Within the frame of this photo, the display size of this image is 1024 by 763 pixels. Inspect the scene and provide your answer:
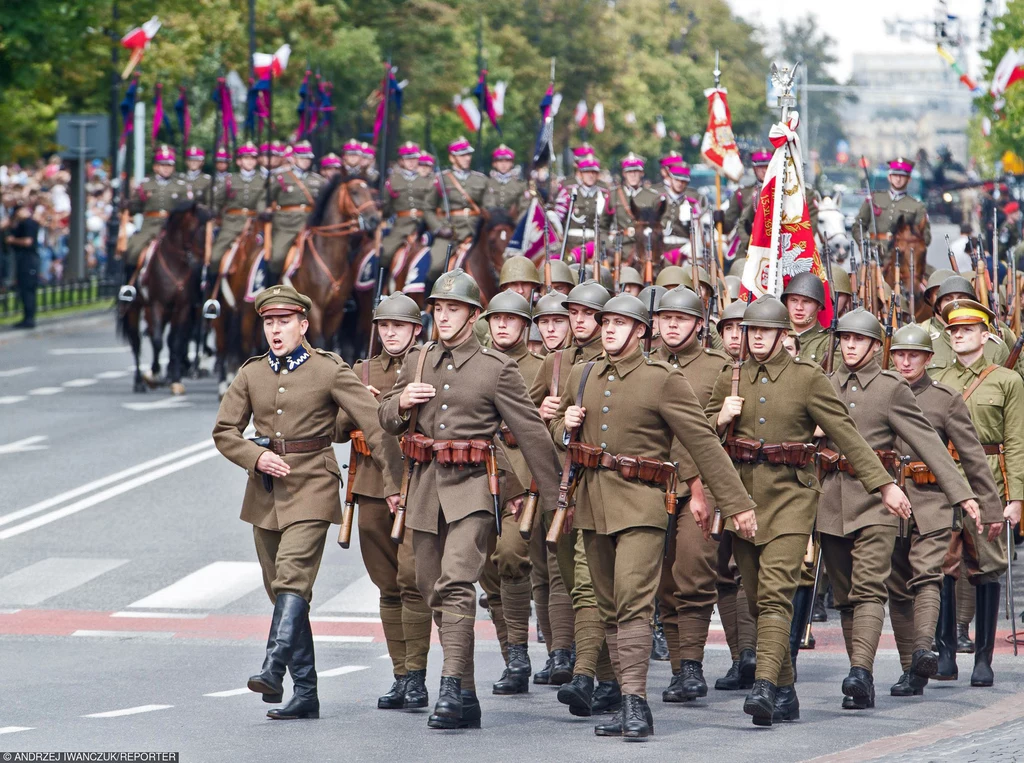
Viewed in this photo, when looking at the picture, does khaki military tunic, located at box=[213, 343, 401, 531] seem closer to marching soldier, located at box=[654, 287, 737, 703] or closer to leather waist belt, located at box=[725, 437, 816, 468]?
marching soldier, located at box=[654, 287, 737, 703]

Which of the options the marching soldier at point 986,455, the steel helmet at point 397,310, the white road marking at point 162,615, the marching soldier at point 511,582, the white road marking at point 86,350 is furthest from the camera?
the white road marking at point 86,350

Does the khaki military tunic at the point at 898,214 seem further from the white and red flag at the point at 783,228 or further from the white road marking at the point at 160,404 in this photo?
the white and red flag at the point at 783,228

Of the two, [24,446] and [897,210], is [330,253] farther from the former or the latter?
[897,210]

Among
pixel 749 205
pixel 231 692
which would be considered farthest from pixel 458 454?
pixel 749 205

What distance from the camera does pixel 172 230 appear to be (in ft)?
87.1

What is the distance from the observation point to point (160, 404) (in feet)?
86.5

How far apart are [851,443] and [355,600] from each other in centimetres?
503

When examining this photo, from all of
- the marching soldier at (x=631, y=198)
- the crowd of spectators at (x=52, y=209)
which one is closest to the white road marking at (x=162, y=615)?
the marching soldier at (x=631, y=198)

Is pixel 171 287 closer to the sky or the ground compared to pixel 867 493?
closer to the sky

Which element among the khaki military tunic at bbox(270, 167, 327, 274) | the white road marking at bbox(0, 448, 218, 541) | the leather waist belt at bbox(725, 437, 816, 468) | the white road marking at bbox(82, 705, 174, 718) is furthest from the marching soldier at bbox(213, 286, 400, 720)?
the khaki military tunic at bbox(270, 167, 327, 274)

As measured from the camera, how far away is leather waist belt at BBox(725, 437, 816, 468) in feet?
36.1

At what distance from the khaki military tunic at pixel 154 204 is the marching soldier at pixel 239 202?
0.62 meters

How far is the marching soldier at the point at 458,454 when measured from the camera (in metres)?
10.7

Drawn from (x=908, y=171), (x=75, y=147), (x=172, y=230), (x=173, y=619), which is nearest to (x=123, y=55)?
(x=75, y=147)
